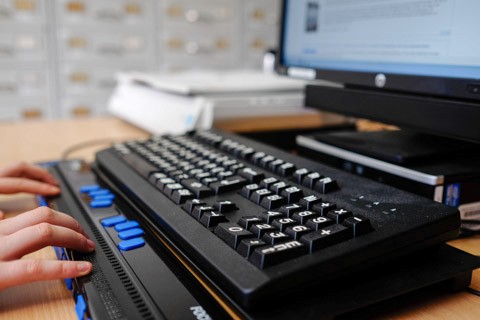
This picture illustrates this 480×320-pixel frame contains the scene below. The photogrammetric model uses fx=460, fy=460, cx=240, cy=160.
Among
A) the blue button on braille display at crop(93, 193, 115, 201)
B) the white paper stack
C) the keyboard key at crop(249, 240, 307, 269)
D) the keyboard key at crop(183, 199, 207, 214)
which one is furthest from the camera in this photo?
the white paper stack

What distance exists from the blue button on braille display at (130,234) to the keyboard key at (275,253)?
142 millimetres

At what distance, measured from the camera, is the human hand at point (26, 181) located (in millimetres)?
548

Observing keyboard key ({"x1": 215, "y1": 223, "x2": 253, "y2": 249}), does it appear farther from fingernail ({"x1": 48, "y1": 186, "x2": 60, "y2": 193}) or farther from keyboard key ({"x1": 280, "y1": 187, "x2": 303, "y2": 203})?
fingernail ({"x1": 48, "y1": 186, "x2": 60, "y2": 193})

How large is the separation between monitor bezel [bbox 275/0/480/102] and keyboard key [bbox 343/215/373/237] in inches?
7.3

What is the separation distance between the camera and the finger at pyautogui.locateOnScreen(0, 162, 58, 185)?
59cm

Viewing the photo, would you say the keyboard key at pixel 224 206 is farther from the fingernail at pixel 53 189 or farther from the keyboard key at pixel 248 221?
the fingernail at pixel 53 189

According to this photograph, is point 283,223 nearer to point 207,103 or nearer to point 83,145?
point 207,103

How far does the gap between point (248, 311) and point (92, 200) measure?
297 mm

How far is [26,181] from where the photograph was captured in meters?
0.56

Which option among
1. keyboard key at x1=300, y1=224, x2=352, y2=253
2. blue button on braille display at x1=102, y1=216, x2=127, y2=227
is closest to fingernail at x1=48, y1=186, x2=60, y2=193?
blue button on braille display at x1=102, y1=216, x2=127, y2=227

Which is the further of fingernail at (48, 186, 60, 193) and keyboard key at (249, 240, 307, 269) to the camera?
fingernail at (48, 186, 60, 193)

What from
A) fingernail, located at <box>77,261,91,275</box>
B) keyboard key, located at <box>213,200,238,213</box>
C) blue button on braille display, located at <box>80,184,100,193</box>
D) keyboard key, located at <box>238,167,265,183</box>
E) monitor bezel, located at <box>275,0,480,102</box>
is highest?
monitor bezel, located at <box>275,0,480,102</box>

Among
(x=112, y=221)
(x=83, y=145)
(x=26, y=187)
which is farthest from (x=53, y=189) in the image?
(x=83, y=145)

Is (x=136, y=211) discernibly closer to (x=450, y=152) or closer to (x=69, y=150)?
(x=450, y=152)
